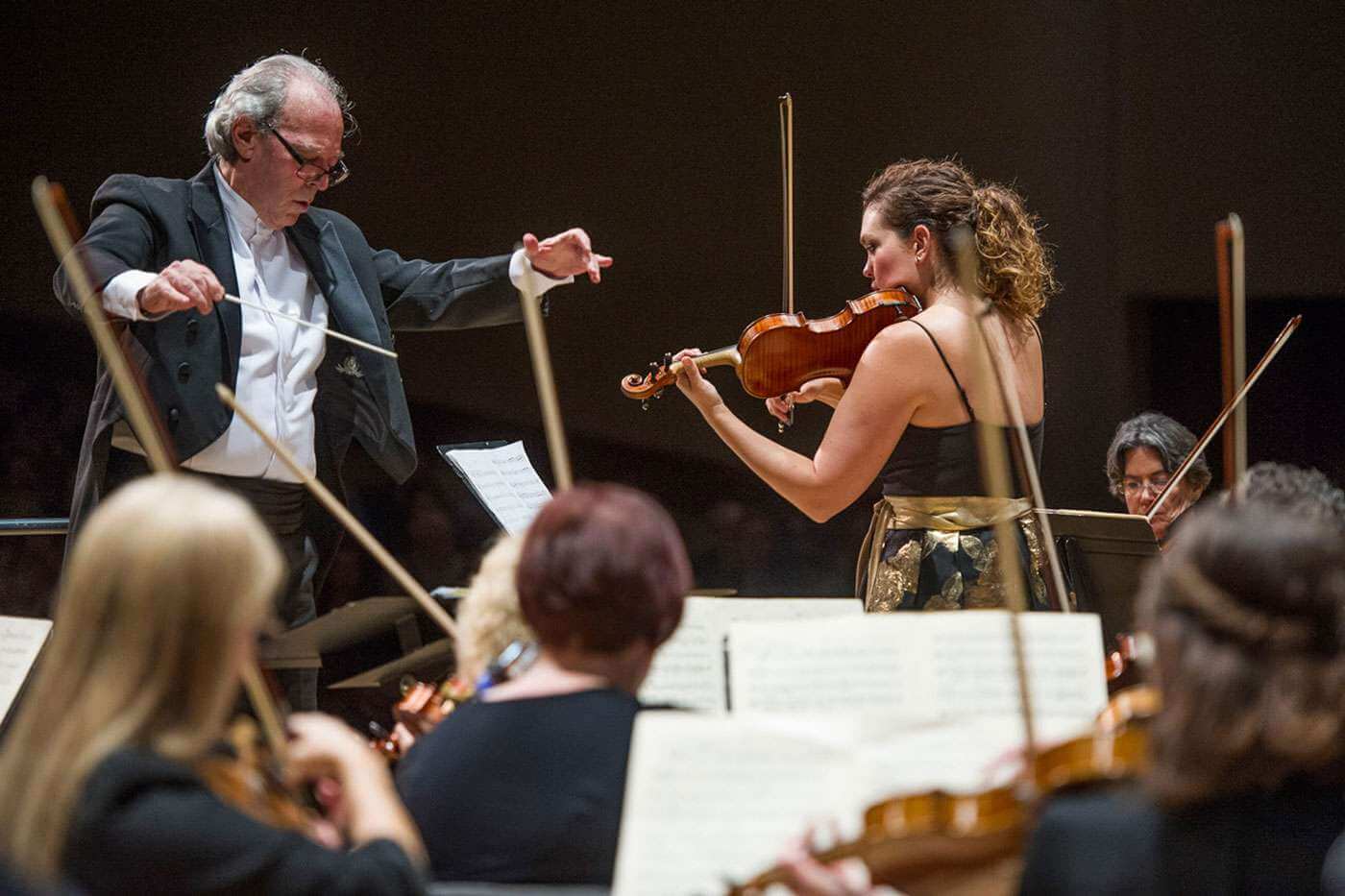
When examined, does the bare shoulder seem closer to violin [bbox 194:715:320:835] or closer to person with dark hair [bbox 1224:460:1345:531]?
person with dark hair [bbox 1224:460:1345:531]

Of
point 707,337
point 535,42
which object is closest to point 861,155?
point 707,337

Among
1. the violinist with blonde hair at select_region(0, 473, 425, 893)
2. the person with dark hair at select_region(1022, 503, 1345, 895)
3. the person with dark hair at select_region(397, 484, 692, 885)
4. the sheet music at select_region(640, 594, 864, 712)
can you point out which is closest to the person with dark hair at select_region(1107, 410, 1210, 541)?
the sheet music at select_region(640, 594, 864, 712)

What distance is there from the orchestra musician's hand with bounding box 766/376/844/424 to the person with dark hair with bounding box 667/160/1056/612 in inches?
8.0

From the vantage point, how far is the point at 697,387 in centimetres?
296

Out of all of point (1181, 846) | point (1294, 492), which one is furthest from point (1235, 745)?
point (1294, 492)

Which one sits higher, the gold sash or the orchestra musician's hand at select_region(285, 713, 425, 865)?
the orchestra musician's hand at select_region(285, 713, 425, 865)

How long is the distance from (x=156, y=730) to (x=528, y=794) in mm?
382

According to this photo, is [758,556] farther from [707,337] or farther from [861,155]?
[861,155]

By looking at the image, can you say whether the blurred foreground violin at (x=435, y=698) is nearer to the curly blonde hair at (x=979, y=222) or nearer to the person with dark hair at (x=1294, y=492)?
the person with dark hair at (x=1294, y=492)

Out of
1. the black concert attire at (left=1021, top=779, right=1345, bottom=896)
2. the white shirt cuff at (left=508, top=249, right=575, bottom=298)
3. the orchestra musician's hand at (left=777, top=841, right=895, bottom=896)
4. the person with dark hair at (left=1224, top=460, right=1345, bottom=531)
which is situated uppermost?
the white shirt cuff at (left=508, top=249, right=575, bottom=298)

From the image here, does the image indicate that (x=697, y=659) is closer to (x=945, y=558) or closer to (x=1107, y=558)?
(x=945, y=558)

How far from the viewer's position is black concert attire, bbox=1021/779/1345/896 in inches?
44.9

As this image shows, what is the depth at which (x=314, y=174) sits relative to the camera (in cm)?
288

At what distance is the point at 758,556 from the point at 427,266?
166 centimetres
